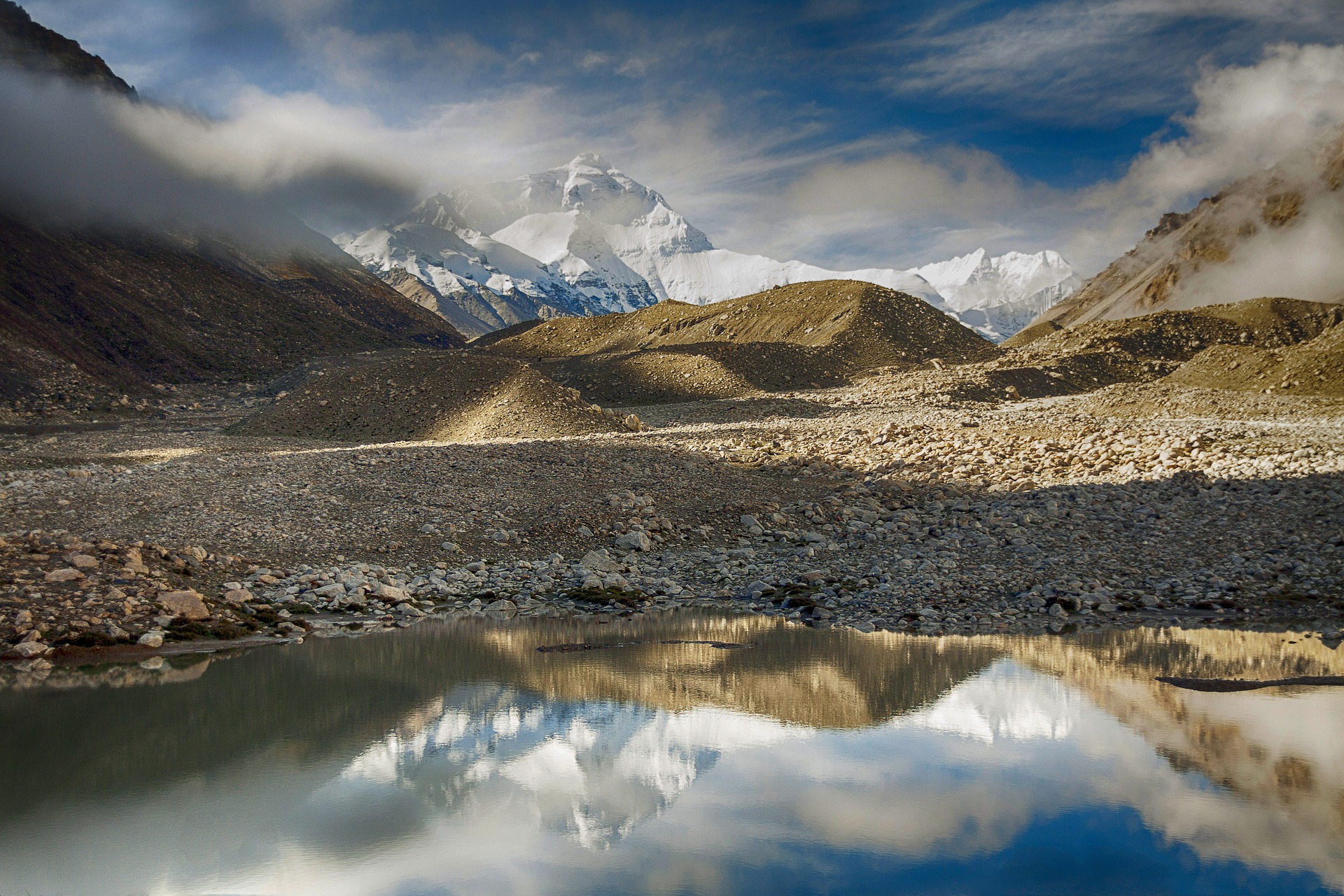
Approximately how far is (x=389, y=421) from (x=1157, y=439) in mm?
28834

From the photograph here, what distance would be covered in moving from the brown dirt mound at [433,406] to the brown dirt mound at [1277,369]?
73.6ft

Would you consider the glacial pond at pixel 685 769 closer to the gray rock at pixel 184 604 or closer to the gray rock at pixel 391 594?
the gray rock at pixel 184 604

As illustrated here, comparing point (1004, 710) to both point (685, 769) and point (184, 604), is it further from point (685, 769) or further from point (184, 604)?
point (184, 604)

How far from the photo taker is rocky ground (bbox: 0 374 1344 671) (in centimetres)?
1321

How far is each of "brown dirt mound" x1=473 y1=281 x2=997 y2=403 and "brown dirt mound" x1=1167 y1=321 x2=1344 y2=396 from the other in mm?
21806

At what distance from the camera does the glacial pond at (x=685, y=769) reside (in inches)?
250

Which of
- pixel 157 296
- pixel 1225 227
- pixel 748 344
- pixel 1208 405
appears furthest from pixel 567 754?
pixel 1225 227

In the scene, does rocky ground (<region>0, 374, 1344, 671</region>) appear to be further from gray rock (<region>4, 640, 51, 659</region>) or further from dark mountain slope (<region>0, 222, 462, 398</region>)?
dark mountain slope (<region>0, 222, 462, 398</region>)

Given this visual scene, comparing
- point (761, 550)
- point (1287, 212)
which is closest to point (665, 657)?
point (761, 550)

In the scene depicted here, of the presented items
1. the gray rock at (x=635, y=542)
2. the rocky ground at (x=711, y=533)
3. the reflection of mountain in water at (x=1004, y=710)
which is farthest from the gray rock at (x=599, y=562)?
the reflection of mountain in water at (x=1004, y=710)

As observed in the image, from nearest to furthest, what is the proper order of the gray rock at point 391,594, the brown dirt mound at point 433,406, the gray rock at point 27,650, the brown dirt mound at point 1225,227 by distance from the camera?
the gray rock at point 27,650 < the gray rock at point 391,594 < the brown dirt mound at point 433,406 < the brown dirt mound at point 1225,227

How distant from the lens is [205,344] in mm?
98438

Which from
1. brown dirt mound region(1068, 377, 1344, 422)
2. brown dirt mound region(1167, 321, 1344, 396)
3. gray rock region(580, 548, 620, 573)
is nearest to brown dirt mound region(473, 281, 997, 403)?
brown dirt mound region(1167, 321, 1344, 396)

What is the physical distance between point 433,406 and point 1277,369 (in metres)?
32.4
